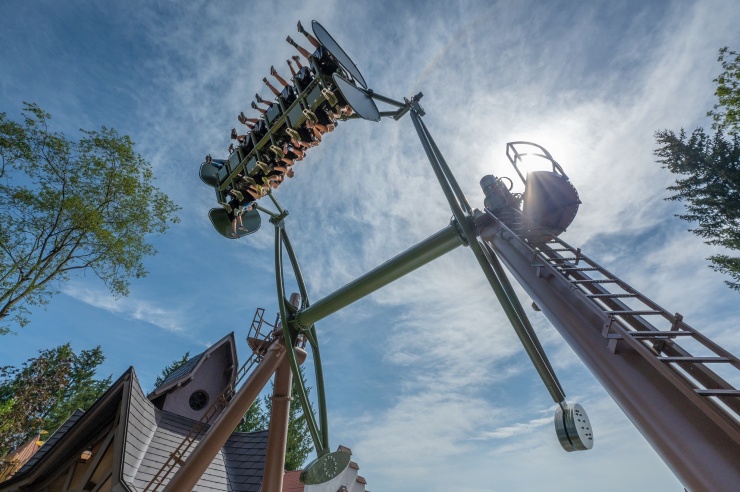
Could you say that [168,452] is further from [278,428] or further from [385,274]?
[385,274]

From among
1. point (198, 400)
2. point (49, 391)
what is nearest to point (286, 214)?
point (198, 400)

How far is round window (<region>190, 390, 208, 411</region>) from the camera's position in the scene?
1385cm

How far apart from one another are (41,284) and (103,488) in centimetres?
736

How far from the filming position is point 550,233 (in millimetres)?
3852

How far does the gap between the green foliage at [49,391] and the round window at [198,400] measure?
10.9 meters

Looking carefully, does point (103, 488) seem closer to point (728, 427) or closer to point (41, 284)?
point (41, 284)

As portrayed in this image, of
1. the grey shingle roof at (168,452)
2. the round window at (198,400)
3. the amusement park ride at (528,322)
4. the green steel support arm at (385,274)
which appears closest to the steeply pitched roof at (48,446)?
the grey shingle roof at (168,452)

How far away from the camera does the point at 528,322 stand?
4.02 meters

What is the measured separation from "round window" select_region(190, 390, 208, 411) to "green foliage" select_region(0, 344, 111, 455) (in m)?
10.9

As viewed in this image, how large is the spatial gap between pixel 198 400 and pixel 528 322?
1431 cm

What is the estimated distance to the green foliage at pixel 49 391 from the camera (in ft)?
62.4

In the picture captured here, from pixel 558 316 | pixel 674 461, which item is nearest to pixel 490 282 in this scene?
pixel 558 316

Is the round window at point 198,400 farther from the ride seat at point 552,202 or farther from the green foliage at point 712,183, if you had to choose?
the green foliage at point 712,183

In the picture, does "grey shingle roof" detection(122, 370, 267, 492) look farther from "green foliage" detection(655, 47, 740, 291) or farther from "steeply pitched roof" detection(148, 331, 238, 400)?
"green foliage" detection(655, 47, 740, 291)
